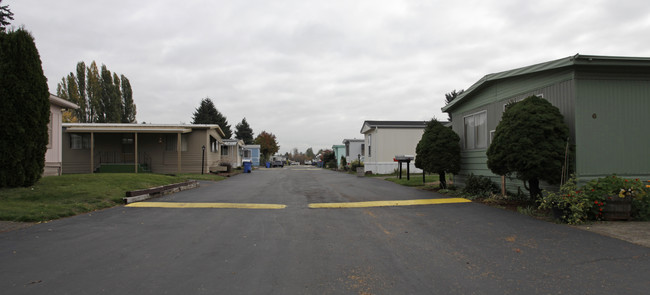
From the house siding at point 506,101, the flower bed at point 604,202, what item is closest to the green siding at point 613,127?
the house siding at point 506,101

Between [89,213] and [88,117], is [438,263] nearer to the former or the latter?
[89,213]

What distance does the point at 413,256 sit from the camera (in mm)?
4477

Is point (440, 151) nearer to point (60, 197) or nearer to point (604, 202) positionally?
point (604, 202)

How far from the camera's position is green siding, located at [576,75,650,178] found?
765cm

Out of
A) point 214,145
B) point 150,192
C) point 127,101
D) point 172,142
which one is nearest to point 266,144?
point 127,101

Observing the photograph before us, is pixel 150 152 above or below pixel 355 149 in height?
below

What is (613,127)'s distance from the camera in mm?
7789

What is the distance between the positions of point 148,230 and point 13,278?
2.45 metres

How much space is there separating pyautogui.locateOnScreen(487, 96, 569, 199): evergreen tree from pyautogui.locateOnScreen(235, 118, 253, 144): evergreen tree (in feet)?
251

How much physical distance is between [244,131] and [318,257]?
266 ft

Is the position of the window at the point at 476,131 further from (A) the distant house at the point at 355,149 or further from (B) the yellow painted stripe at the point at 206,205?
(A) the distant house at the point at 355,149

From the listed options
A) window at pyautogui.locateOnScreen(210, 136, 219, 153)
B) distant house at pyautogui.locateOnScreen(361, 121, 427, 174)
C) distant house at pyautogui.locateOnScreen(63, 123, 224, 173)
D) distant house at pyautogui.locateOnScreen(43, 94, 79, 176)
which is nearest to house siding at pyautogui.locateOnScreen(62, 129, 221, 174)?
distant house at pyautogui.locateOnScreen(63, 123, 224, 173)

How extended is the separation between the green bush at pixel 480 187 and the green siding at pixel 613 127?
2.83m

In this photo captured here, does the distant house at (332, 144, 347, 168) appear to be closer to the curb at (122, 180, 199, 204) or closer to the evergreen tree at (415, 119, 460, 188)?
the evergreen tree at (415, 119, 460, 188)
